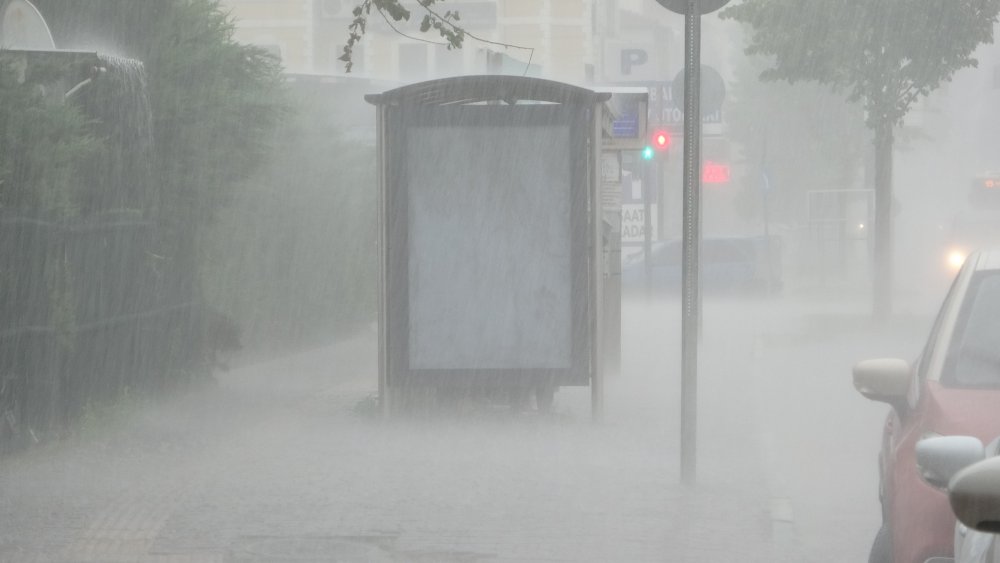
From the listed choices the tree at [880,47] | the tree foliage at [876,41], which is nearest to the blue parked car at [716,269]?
the tree at [880,47]

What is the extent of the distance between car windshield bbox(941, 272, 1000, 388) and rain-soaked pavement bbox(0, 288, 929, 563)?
2.23 meters

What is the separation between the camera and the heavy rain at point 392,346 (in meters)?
8.18

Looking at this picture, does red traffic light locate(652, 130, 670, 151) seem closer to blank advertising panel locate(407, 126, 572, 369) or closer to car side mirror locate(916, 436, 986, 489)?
blank advertising panel locate(407, 126, 572, 369)

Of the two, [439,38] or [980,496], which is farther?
[439,38]

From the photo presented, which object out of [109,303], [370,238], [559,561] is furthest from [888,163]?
[559,561]

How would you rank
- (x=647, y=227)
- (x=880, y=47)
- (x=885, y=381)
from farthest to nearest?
(x=647, y=227) < (x=880, y=47) < (x=885, y=381)

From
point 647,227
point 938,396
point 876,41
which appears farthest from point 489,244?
point 647,227

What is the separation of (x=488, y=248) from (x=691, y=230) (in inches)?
146

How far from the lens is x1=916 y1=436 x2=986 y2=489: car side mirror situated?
3670 mm

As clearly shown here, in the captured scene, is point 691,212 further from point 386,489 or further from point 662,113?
point 662,113

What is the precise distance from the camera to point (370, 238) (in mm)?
21500

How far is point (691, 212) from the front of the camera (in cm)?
956

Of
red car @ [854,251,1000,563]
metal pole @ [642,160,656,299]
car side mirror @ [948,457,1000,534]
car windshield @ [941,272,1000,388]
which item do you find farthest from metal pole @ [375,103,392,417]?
metal pole @ [642,160,656,299]

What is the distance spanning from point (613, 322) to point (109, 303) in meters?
5.91
